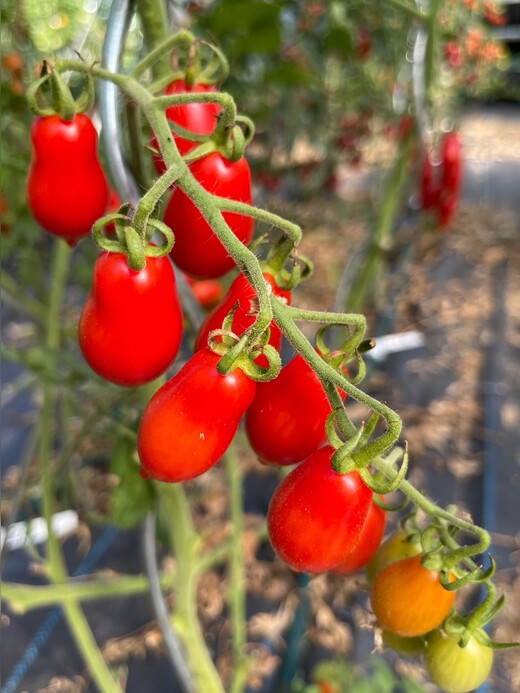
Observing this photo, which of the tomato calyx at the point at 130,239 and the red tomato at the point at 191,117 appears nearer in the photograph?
the tomato calyx at the point at 130,239

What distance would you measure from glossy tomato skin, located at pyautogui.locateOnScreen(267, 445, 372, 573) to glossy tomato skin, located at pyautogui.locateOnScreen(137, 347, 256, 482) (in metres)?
0.05

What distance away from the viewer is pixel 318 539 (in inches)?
14.1

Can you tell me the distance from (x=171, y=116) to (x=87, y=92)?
6 centimetres

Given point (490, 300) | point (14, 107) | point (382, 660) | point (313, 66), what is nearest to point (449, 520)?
point (14, 107)

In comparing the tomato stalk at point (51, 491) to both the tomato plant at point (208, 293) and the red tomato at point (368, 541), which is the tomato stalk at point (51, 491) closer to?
the tomato plant at point (208, 293)

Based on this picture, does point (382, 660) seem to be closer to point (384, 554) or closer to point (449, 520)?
point (384, 554)

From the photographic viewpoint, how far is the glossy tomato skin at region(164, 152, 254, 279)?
0.41m

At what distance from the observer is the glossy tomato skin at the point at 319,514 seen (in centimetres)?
35

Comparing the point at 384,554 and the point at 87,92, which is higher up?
the point at 87,92

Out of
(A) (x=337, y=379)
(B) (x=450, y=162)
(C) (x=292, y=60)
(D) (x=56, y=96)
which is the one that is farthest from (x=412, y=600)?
(C) (x=292, y=60)

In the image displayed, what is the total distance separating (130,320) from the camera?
37 cm

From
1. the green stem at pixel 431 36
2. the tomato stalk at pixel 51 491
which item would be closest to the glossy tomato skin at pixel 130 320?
the tomato stalk at pixel 51 491

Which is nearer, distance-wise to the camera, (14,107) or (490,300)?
(14,107)

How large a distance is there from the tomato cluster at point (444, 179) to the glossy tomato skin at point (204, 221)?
115cm
